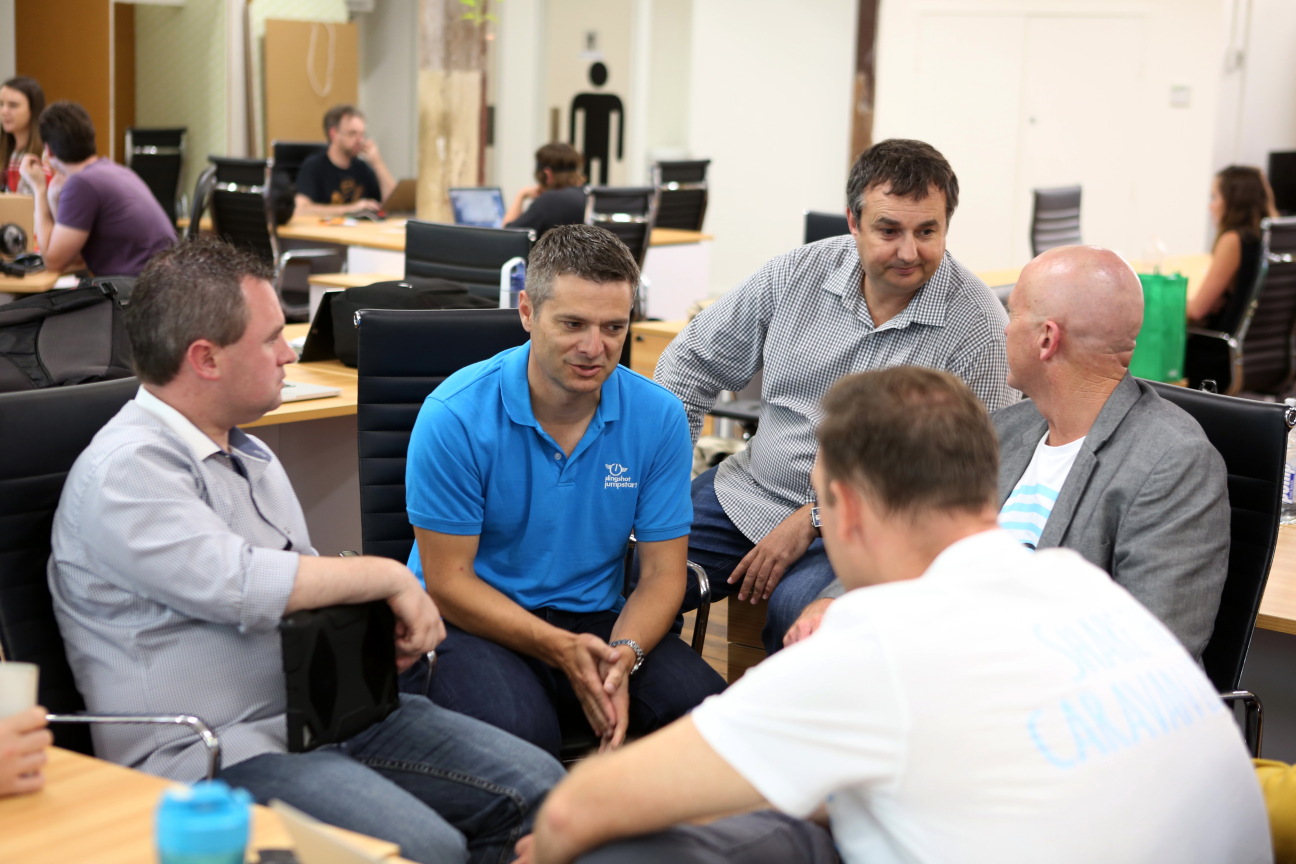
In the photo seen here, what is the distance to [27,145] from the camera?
618cm

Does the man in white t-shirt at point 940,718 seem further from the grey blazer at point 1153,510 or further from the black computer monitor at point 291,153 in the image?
the black computer monitor at point 291,153

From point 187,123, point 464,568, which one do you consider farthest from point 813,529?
point 187,123

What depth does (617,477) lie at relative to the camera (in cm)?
241

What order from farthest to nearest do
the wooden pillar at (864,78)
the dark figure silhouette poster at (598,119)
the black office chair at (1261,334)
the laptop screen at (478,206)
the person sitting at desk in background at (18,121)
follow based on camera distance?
the dark figure silhouette poster at (598,119), the wooden pillar at (864,78), the laptop screen at (478,206), the person sitting at desk in background at (18,121), the black office chair at (1261,334)

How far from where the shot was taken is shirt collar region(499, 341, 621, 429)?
2.36 metres

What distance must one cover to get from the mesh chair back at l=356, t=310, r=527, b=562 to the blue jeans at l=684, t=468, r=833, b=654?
2.05 ft

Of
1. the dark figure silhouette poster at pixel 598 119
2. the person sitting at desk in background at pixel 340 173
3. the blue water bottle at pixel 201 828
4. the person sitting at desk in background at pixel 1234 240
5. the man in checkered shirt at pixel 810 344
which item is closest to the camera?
the blue water bottle at pixel 201 828

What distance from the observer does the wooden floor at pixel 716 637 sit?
3.76 m

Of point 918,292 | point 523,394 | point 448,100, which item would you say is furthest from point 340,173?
point 523,394

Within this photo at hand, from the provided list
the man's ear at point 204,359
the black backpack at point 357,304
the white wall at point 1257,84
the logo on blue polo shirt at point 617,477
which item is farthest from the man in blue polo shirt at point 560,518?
the white wall at point 1257,84

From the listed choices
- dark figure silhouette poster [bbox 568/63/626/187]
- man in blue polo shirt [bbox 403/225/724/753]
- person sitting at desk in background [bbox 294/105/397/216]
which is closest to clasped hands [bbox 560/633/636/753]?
man in blue polo shirt [bbox 403/225/724/753]

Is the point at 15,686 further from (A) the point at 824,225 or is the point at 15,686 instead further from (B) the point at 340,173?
(B) the point at 340,173

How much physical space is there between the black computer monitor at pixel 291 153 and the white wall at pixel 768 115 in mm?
A: 3228

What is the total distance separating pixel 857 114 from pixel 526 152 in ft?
8.60
